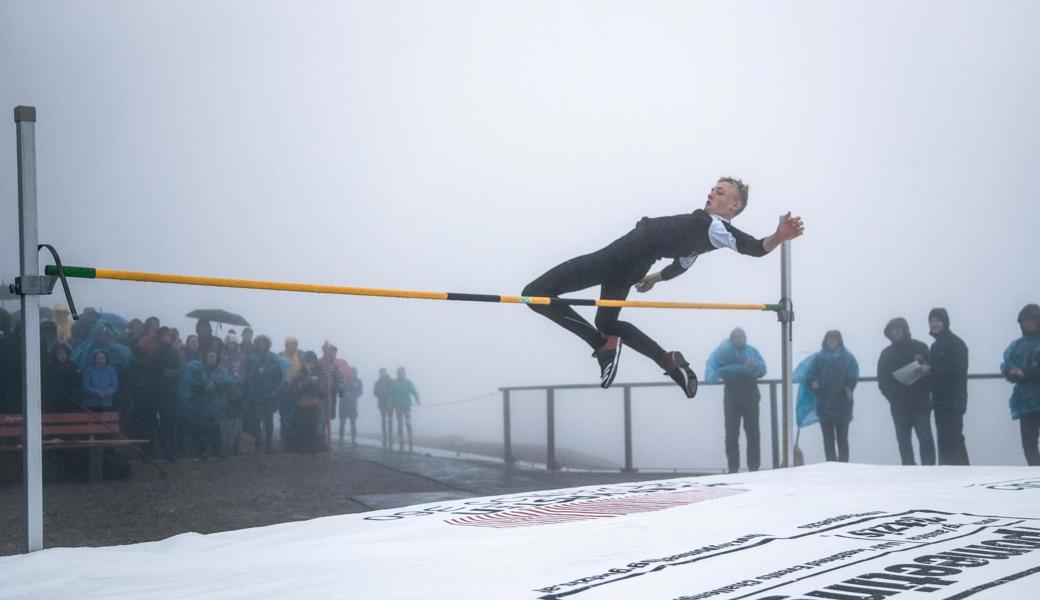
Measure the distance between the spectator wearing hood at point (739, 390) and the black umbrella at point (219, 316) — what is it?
286cm

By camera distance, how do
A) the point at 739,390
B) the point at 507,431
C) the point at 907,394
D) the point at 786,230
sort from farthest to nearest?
1. the point at 507,431
2. the point at 739,390
3. the point at 907,394
4. the point at 786,230

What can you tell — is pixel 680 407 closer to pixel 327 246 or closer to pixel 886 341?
pixel 886 341

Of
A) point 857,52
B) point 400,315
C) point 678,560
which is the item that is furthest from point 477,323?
point 678,560

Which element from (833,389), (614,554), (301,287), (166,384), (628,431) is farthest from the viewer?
(628,431)

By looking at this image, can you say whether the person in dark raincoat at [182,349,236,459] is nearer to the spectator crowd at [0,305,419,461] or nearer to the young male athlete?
the spectator crowd at [0,305,419,461]

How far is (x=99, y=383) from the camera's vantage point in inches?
190

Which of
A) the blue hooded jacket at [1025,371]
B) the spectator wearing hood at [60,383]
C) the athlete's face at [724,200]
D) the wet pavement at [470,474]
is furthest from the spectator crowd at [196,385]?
the blue hooded jacket at [1025,371]

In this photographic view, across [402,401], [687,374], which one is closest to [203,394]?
[402,401]

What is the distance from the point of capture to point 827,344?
18.3ft

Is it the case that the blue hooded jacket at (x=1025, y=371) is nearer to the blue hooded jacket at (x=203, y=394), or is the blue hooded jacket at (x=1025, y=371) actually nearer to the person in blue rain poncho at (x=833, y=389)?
the person in blue rain poncho at (x=833, y=389)

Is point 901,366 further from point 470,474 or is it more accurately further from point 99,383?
point 99,383

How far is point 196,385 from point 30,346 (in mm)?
2897

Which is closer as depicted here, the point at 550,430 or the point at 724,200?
the point at 724,200

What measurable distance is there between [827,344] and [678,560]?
13.2ft
